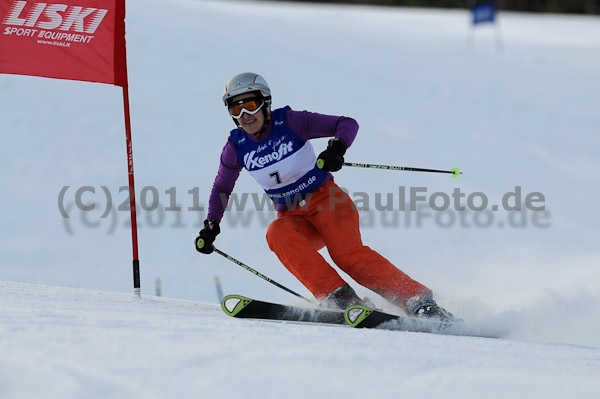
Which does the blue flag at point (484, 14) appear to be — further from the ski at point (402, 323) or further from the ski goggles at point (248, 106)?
the ski at point (402, 323)

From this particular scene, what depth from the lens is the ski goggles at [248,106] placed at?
380cm

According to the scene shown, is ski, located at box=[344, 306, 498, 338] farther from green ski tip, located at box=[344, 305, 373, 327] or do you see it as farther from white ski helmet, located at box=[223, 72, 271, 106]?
white ski helmet, located at box=[223, 72, 271, 106]

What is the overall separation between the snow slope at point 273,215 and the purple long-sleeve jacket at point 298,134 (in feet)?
2.44

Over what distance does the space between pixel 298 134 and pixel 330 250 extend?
2.38ft

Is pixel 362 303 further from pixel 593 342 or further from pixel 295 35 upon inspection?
pixel 295 35

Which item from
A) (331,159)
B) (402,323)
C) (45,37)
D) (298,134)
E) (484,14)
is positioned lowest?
(402,323)

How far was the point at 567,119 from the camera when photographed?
11352 millimetres

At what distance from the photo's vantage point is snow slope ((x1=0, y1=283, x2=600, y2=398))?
1789 millimetres

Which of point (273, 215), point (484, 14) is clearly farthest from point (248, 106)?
point (484, 14)

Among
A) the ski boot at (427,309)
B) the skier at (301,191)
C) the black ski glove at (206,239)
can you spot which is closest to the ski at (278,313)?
the skier at (301,191)

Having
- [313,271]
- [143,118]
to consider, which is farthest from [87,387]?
[143,118]

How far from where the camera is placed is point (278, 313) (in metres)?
3.35

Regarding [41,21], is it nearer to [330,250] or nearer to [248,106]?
[248,106]

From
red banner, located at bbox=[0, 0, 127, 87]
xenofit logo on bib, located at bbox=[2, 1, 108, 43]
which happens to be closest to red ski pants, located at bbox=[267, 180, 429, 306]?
red banner, located at bbox=[0, 0, 127, 87]
